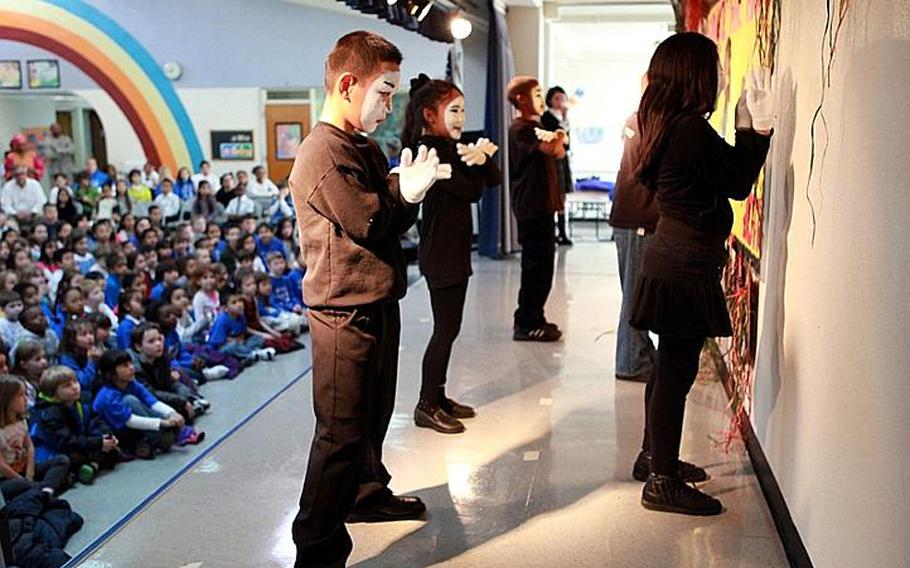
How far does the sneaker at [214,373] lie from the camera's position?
5125mm

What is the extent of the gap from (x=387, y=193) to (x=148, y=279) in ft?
14.7

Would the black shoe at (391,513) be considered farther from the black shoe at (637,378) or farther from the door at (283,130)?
the door at (283,130)

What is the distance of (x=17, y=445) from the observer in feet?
11.4

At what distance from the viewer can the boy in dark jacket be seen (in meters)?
2.20

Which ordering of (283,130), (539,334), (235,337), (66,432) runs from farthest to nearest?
(283,130), (235,337), (539,334), (66,432)

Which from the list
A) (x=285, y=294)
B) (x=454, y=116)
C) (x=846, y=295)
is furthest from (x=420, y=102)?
(x=285, y=294)

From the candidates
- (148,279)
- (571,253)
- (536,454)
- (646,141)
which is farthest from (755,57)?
(571,253)

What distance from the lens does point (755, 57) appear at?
3365mm

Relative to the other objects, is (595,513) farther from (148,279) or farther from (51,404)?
(148,279)

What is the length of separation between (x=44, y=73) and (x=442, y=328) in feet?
35.9

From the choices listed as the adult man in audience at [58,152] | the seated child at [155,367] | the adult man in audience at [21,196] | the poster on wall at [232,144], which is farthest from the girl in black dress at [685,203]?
the adult man in audience at [58,152]

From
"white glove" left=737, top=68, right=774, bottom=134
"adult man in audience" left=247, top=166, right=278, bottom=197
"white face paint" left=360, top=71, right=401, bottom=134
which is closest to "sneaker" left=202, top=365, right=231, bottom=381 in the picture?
"white face paint" left=360, top=71, right=401, bottom=134

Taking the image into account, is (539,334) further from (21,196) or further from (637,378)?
(21,196)

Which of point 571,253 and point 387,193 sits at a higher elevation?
point 387,193
